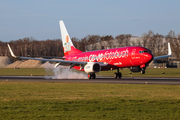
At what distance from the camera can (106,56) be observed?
41.7 meters

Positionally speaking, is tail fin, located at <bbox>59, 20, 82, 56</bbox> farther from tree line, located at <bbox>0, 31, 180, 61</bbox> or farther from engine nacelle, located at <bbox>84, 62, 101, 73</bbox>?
tree line, located at <bbox>0, 31, 180, 61</bbox>

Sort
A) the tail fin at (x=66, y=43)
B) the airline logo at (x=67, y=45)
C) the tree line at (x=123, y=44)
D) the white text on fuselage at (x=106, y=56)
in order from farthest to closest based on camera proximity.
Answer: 1. the tree line at (x=123, y=44)
2. the airline logo at (x=67, y=45)
3. the tail fin at (x=66, y=43)
4. the white text on fuselage at (x=106, y=56)

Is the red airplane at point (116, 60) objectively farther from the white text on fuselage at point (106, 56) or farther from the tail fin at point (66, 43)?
the tail fin at point (66, 43)

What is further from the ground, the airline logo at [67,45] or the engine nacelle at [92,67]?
the airline logo at [67,45]

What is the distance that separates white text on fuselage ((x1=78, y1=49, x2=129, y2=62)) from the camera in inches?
1544

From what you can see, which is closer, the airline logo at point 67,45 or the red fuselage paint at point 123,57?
the red fuselage paint at point 123,57

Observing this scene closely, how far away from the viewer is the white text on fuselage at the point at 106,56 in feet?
129

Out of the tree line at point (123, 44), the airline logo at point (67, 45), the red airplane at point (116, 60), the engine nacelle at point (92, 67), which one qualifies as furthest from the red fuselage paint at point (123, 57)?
the tree line at point (123, 44)

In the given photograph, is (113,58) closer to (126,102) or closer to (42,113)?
(126,102)

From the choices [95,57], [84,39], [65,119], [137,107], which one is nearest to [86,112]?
[65,119]

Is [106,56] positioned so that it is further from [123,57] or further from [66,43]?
[66,43]

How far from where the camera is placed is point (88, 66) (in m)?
40.1

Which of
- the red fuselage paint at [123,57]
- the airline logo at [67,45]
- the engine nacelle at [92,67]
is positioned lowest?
the engine nacelle at [92,67]

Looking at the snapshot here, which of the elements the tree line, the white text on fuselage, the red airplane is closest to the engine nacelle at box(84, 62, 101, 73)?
the red airplane
